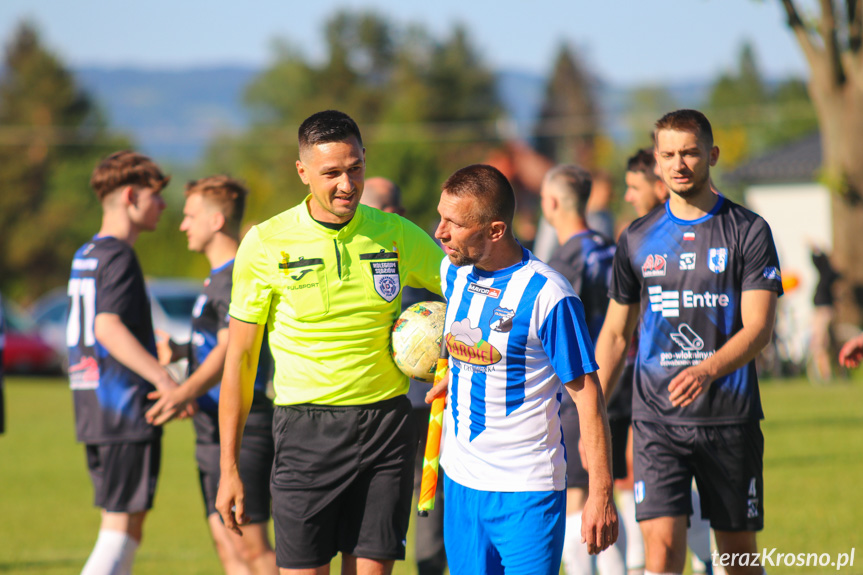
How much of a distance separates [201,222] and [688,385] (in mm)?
2986

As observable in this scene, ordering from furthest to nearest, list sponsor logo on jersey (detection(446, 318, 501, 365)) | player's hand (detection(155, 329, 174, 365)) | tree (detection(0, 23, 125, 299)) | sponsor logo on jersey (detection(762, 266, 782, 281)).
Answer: tree (detection(0, 23, 125, 299))
player's hand (detection(155, 329, 174, 365))
sponsor logo on jersey (detection(762, 266, 782, 281))
sponsor logo on jersey (detection(446, 318, 501, 365))

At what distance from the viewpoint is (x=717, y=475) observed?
187 inches

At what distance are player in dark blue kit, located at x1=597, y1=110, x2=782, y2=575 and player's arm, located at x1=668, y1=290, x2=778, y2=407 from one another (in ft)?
0.04

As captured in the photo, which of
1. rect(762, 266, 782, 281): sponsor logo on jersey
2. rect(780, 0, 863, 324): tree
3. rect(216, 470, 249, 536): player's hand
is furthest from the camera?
rect(780, 0, 863, 324): tree

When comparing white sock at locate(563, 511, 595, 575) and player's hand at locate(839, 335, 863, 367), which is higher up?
player's hand at locate(839, 335, 863, 367)

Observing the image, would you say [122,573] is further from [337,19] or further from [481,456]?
[337,19]

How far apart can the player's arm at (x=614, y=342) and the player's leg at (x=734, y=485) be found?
51cm

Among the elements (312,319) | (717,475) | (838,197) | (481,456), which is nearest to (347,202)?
(312,319)

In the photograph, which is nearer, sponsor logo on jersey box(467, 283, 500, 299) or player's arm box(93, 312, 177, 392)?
sponsor logo on jersey box(467, 283, 500, 299)

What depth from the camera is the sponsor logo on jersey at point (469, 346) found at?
393 cm

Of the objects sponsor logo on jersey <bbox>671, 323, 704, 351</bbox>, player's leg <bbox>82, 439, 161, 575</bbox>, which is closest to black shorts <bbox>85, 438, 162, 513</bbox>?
player's leg <bbox>82, 439, 161, 575</bbox>

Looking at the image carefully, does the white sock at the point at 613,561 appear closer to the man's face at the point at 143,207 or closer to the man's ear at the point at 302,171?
the man's ear at the point at 302,171

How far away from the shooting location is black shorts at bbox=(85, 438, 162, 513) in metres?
5.46

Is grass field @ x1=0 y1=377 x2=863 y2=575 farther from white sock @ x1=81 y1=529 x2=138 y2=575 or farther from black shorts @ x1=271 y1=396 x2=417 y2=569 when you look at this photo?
black shorts @ x1=271 y1=396 x2=417 y2=569
